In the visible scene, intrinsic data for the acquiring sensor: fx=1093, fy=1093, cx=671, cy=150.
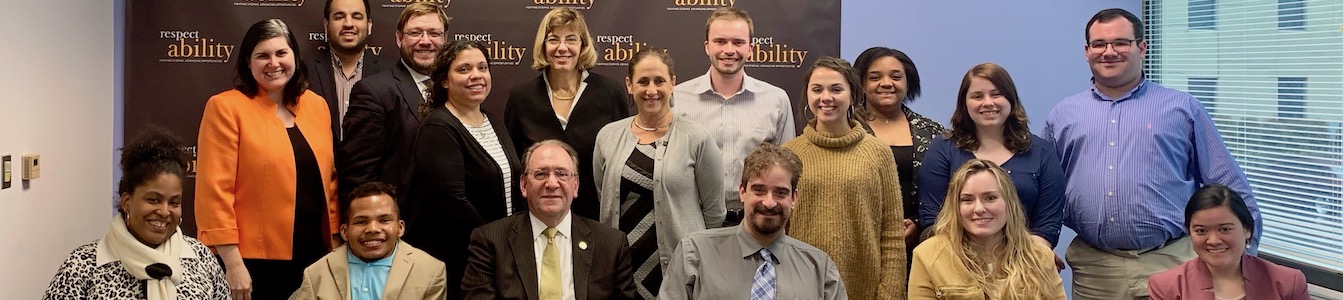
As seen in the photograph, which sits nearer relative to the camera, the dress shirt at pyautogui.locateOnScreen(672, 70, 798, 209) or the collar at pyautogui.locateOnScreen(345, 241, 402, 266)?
the collar at pyautogui.locateOnScreen(345, 241, 402, 266)

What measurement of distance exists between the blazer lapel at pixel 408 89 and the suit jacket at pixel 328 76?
0.34m

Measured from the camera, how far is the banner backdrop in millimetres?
4391

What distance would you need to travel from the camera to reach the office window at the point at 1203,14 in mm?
4281

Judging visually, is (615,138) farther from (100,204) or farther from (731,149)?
(100,204)

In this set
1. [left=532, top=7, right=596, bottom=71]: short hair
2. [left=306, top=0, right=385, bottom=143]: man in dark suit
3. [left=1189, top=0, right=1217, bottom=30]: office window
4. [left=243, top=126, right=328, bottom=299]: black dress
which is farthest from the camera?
[left=1189, top=0, right=1217, bottom=30]: office window

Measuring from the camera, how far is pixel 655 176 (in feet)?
11.1

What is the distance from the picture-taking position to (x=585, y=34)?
3811 mm

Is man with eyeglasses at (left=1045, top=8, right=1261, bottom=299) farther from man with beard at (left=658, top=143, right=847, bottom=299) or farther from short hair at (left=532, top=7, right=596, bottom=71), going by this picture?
short hair at (left=532, top=7, right=596, bottom=71)

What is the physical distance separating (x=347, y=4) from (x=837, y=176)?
1937 mm

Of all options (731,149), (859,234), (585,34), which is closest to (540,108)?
(585,34)

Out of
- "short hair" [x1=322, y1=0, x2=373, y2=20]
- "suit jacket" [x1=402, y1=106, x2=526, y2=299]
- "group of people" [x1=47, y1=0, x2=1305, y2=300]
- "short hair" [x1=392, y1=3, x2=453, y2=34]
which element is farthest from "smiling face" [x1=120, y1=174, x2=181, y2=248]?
"short hair" [x1=322, y1=0, x2=373, y2=20]

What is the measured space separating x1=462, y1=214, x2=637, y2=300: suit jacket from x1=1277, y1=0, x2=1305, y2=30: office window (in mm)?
2546

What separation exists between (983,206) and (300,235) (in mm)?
2159

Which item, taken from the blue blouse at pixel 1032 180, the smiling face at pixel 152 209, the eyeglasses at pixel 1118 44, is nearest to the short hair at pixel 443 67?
the smiling face at pixel 152 209
